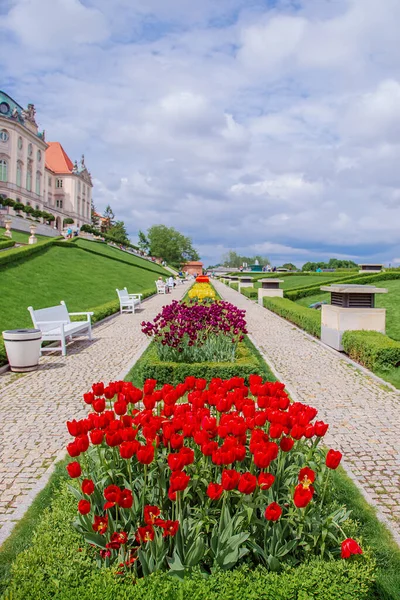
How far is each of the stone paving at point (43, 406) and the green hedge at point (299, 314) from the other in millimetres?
4942

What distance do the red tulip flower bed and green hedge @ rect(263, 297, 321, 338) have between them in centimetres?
981

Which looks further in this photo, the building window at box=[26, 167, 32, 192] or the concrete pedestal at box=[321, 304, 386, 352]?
the building window at box=[26, 167, 32, 192]

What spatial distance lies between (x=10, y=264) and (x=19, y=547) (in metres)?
22.6

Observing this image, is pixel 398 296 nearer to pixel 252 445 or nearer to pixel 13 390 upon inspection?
pixel 13 390

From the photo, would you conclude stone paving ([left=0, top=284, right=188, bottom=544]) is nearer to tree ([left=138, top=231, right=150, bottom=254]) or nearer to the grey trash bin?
the grey trash bin

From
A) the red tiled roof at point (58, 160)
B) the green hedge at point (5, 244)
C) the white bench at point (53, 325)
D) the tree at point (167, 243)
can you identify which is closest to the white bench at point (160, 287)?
the green hedge at point (5, 244)

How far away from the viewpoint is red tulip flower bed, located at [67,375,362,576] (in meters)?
2.15

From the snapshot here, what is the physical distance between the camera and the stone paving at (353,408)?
160 inches

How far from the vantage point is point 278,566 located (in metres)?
2.25

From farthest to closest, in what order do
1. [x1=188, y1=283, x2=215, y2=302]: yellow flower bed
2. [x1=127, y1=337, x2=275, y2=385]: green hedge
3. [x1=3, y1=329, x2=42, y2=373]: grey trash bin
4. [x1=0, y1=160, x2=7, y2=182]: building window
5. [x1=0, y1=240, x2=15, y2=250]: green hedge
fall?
1. [x1=0, y1=160, x2=7, y2=182]: building window
2. [x1=0, y1=240, x2=15, y2=250]: green hedge
3. [x1=188, y1=283, x2=215, y2=302]: yellow flower bed
4. [x1=3, y1=329, x2=42, y2=373]: grey trash bin
5. [x1=127, y1=337, x2=275, y2=385]: green hedge

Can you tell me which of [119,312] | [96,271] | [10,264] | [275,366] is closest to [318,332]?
[275,366]

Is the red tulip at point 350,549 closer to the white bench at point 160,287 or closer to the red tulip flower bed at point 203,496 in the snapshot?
the red tulip flower bed at point 203,496

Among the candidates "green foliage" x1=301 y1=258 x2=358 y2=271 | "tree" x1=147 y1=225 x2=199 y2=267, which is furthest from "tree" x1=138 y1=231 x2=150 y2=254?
"green foliage" x1=301 y1=258 x2=358 y2=271

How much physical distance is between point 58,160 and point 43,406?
86.6 m
